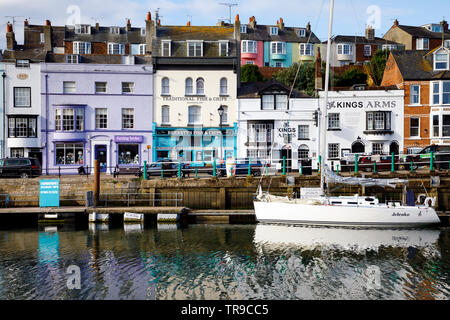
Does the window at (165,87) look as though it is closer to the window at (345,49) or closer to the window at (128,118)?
the window at (128,118)

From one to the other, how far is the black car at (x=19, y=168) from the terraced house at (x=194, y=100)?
1080cm

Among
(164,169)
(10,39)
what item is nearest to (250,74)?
(10,39)

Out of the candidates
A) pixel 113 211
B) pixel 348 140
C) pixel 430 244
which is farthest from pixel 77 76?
pixel 430 244

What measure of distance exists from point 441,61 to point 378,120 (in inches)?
319

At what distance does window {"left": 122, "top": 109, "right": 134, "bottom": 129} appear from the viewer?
40.8 metres

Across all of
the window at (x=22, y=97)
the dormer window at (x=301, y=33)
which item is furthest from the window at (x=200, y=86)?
the dormer window at (x=301, y=33)

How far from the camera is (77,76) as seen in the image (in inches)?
1586

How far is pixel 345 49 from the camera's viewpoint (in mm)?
67188

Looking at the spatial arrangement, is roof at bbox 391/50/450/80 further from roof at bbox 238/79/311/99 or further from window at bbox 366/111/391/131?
roof at bbox 238/79/311/99

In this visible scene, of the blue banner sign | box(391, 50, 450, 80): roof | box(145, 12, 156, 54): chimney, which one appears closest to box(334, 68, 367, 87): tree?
box(391, 50, 450, 80): roof

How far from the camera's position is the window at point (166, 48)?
4172cm

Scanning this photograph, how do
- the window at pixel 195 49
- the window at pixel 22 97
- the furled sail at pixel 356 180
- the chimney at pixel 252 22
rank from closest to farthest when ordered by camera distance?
the furled sail at pixel 356 180 < the window at pixel 22 97 < the window at pixel 195 49 < the chimney at pixel 252 22

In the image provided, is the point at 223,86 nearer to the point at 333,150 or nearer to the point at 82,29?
the point at 333,150

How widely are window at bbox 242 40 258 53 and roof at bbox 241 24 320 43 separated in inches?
30.5
